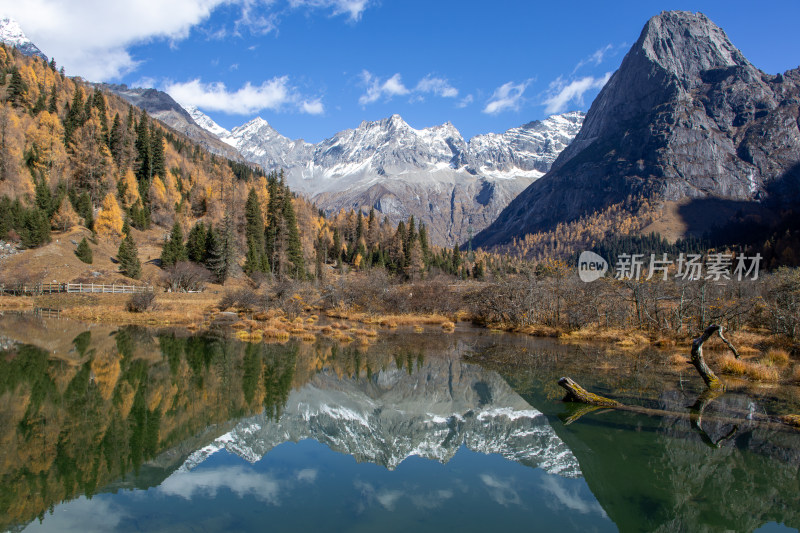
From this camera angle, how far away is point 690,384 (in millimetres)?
17578

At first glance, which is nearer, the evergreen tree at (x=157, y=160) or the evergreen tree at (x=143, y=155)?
the evergreen tree at (x=143, y=155)

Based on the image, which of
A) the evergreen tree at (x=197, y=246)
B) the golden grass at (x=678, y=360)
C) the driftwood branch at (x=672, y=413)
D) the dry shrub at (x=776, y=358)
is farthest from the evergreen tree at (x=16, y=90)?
the dry shrub at (x=776, y=358)

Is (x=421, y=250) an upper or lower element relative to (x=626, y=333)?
upper

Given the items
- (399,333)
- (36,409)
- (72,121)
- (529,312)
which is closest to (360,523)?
(36,409)

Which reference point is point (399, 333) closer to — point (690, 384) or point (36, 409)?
point (690, 384)

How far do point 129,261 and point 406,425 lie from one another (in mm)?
50330

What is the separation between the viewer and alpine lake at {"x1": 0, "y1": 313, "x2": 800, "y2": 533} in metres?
7.95

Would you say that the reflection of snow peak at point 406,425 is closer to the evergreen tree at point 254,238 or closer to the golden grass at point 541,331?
the golden grass at point 541,331

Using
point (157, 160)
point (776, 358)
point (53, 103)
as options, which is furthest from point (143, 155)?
point (776, 358)

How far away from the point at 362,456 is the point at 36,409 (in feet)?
30.9

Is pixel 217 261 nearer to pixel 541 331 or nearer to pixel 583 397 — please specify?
pixel 541 331

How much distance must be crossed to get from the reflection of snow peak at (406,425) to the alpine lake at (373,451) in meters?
0.08

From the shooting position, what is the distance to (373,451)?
11703mm

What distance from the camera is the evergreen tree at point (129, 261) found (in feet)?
172
